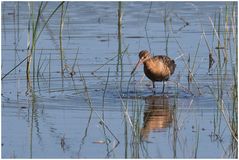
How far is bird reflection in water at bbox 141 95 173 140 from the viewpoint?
933cm

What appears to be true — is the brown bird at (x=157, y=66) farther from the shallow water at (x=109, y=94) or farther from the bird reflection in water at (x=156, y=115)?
the bird reflection in water at (x=156, y=115)

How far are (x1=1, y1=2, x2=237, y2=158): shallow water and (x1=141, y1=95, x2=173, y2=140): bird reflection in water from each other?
12 mm

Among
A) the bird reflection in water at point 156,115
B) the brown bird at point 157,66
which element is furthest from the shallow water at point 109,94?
the brown bird at point 157,66

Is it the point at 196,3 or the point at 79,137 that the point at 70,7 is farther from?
the point at 79,137

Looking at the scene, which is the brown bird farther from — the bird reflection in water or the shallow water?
the bird reflection in water

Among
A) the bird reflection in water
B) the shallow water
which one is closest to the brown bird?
the shallow water

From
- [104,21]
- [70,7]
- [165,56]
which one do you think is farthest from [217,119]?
[70,7]

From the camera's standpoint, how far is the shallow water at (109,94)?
852 cm

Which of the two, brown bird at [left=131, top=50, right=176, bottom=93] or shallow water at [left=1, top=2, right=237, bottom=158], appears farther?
brown bird at [left=131, top=50, right=176, bottom=93]

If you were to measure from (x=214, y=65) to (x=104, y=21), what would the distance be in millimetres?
3708

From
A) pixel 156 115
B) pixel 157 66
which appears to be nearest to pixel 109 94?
pixel 156 115

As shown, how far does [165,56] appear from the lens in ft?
41.3

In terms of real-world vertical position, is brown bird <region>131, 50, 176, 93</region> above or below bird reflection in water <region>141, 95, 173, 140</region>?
above

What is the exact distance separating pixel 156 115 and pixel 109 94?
47.5 inches
